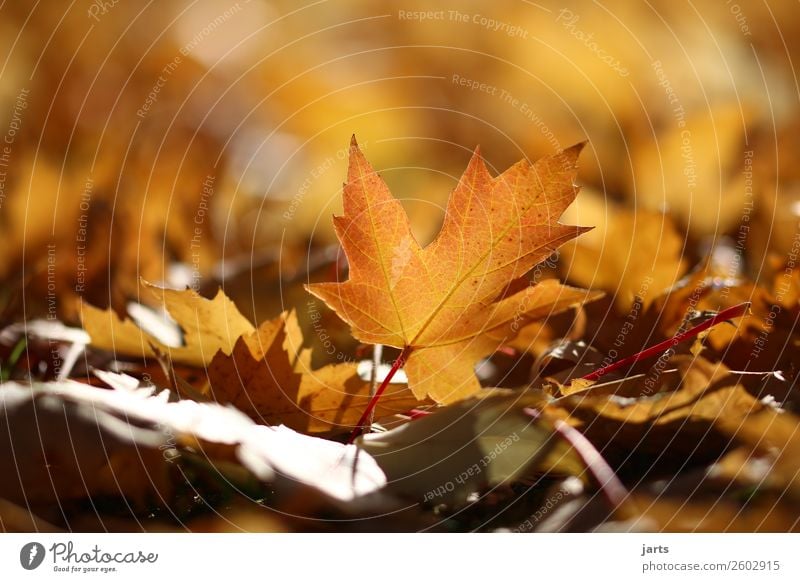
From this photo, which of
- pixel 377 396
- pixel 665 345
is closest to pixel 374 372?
pixel 377 396

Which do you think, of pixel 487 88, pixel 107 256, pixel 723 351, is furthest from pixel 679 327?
pixel 107 256

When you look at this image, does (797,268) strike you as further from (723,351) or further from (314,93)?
(314,93)

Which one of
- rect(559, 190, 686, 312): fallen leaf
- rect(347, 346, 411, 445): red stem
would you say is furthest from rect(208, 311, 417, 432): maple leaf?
rect(559, 190, 686, 312): fallen leaf

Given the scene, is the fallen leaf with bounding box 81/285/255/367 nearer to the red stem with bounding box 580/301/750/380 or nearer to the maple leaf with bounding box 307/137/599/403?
the maple leaf with bounding box 307/137/599/403

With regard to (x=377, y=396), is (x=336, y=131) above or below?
above

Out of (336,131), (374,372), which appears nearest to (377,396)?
(374,372)

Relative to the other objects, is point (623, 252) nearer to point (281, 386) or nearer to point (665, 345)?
point (665, 345)
